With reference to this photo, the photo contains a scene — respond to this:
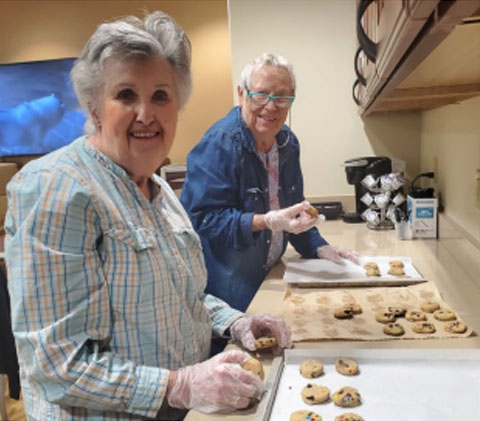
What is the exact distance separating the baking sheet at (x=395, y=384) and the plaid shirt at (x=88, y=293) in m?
0.24

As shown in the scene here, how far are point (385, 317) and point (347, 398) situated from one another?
1.31ft

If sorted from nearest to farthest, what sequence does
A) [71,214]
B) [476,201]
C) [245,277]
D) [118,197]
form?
[71,214]
[118,197]
[476,201]
[245,277]

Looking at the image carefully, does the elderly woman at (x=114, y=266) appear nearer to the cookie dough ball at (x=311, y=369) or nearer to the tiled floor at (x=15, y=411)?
the cookie dough ball at (x=311, y=369)

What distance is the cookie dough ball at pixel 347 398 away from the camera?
0.89 metres

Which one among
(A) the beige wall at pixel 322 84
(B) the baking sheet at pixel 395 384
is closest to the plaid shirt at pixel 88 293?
(B) the baking sheet at pixel 395 384

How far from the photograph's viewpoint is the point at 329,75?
271 centimetres

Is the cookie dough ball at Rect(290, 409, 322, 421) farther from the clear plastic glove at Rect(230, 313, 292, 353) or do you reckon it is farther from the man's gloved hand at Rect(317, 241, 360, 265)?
the man's gloved hand at Rect(317, 241, 360, 265)

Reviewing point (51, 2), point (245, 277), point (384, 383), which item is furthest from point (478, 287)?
point (51, 2)

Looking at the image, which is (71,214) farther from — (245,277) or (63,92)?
(63,92)

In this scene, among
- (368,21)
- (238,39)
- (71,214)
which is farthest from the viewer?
(238,39)

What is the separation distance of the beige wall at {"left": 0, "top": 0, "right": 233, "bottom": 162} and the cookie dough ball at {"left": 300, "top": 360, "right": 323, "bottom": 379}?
3197 millimetres

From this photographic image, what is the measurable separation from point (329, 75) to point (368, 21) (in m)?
1.58

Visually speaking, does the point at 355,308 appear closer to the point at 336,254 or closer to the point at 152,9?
the point at 336,254

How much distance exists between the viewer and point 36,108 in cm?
417
